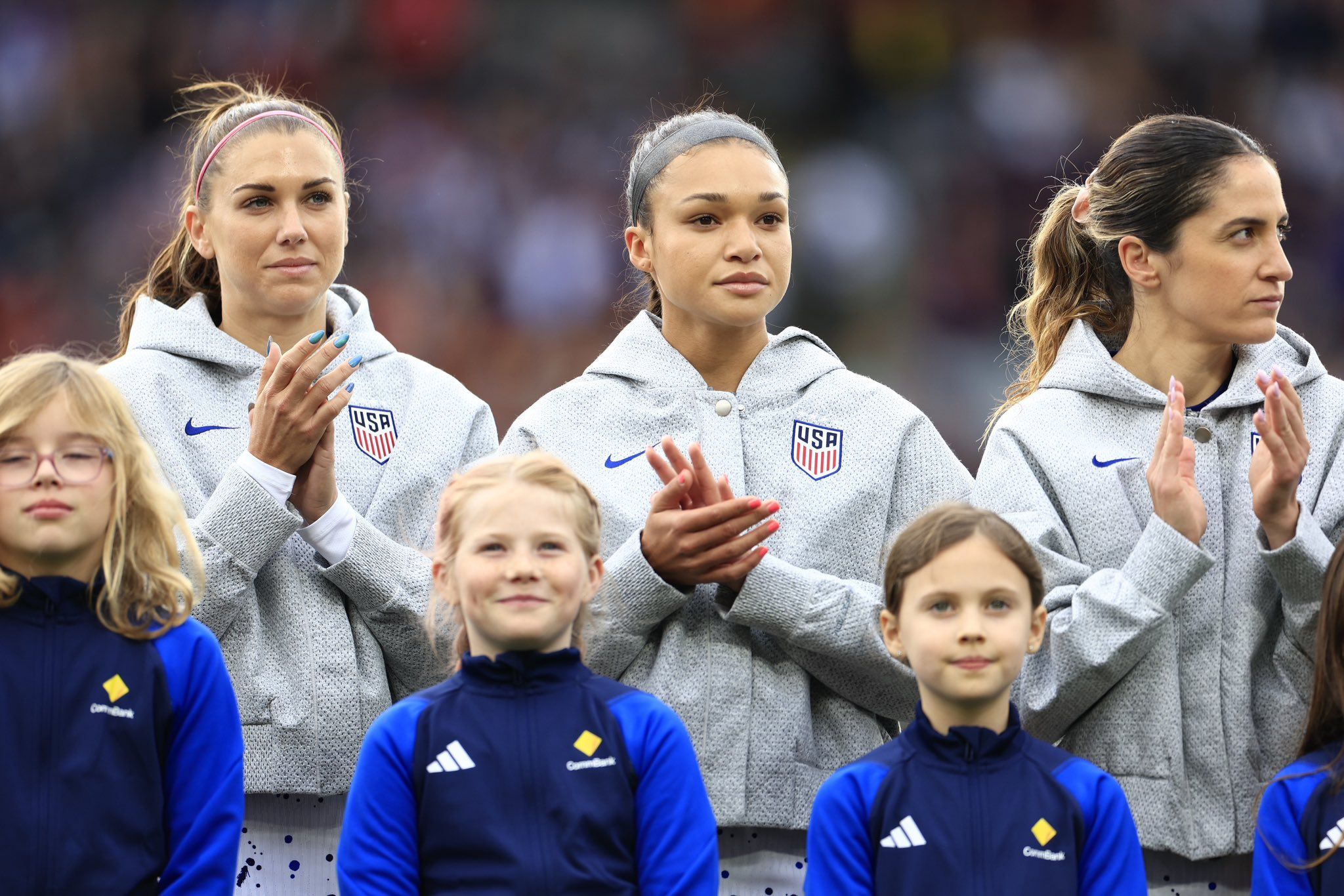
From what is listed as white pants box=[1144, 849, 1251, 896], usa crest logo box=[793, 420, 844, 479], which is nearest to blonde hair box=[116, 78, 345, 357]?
usa crest logo box=[793, 420, 844, 479]

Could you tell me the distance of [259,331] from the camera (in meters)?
3.79

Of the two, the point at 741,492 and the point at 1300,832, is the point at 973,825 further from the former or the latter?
the point at 741,492

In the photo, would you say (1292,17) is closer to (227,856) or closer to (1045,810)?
(1045,810)

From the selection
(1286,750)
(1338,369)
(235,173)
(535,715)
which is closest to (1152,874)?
(1286,750)

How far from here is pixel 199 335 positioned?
3695mm

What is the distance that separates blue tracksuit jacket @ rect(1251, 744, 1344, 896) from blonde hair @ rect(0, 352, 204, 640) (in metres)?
2.02

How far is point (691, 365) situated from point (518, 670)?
951 millimetres

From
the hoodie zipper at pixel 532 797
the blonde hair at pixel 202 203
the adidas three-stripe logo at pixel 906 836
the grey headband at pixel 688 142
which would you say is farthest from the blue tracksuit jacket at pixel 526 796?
the blonde hair at pixel 202 203

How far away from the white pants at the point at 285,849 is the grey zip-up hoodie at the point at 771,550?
2.21ft

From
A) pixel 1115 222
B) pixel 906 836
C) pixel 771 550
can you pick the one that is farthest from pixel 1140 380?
pixel 906 836

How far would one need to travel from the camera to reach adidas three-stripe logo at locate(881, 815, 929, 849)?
290cm

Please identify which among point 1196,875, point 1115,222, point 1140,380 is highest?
point 1115,222

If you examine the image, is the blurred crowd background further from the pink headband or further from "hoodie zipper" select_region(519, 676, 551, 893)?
"hoodie zipper" select_region(519, 676, 551, 893)

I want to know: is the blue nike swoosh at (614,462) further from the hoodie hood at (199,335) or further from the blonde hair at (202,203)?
the blonde hair at (202,203)
